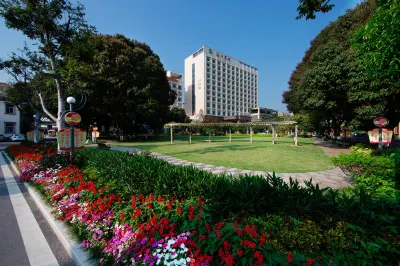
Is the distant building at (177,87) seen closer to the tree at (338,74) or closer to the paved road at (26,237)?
the tree at (338,74)

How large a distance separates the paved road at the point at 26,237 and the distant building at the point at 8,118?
122 ft

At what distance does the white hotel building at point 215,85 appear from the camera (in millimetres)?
67812

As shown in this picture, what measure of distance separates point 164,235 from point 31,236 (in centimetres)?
281

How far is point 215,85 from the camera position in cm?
7088

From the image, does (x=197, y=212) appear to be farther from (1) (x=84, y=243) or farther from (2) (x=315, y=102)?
(2) (x=315, y=102)

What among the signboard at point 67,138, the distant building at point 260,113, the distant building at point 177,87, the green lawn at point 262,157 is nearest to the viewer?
the signboard at point 67,138

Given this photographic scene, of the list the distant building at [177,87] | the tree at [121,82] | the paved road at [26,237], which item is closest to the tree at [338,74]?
the paved road at [26,237]

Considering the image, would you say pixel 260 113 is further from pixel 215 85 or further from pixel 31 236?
pixel 31 236

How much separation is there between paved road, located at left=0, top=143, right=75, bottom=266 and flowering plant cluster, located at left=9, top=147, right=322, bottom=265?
0.34 meters

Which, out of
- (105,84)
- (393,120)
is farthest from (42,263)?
(105,84)

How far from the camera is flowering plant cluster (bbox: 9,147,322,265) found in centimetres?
173

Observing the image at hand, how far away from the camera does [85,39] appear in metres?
9.40

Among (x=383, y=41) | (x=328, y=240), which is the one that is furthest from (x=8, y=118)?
(x=383, y=41)

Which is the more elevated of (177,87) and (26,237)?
(177,87)
